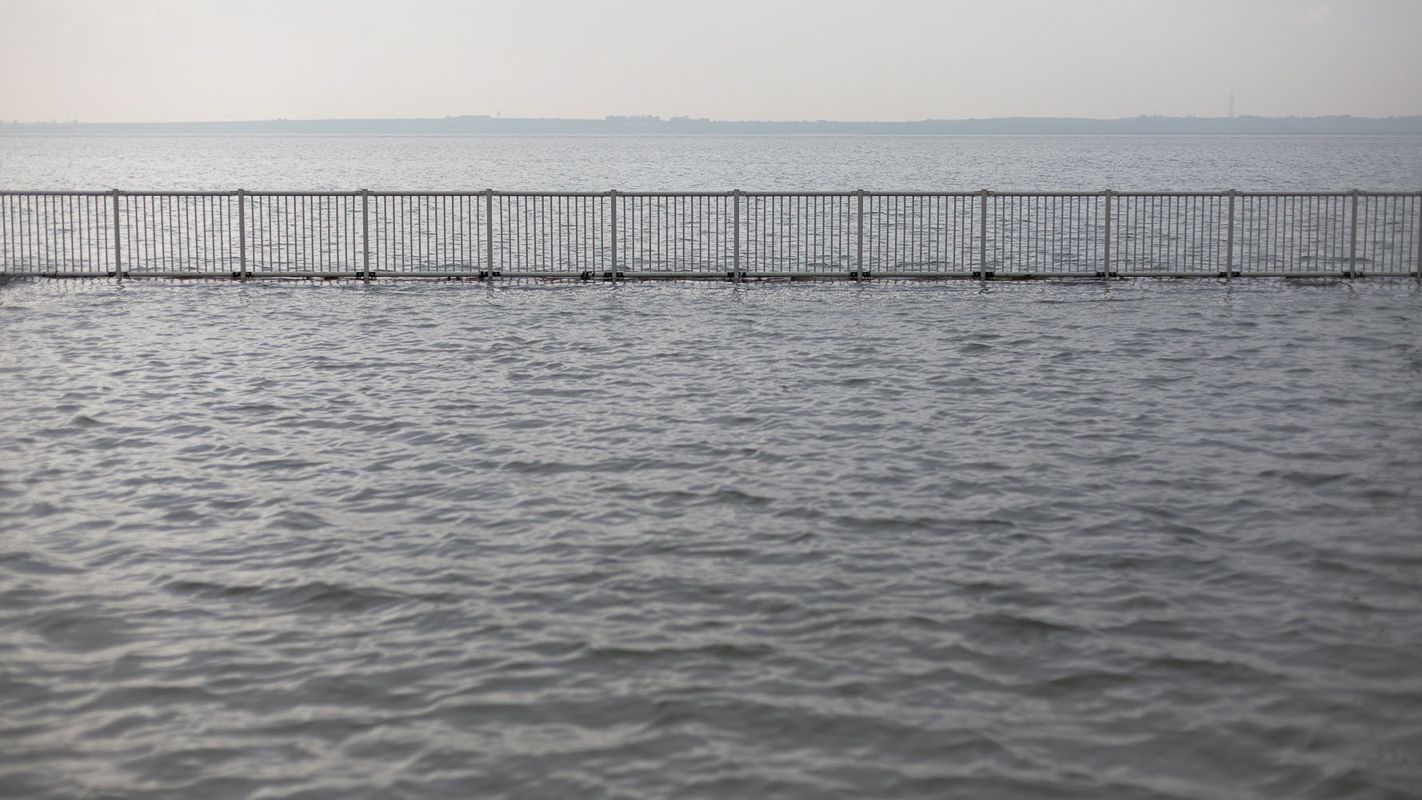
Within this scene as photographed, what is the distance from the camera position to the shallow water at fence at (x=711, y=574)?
596 centimetres

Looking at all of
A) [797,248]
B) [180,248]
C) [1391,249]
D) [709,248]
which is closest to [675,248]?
[709,248]

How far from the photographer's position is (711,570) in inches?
334

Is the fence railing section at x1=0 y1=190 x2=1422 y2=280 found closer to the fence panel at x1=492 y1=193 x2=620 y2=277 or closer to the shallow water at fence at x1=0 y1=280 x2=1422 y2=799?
the fence panel at x1=492 y1=193 x2=620 y2=277

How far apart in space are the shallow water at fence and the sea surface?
3 centimetres

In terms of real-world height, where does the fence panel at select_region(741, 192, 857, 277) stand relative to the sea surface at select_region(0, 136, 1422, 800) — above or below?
above

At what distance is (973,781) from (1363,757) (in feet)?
5.33

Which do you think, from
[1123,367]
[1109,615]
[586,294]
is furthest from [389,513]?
[586,294]

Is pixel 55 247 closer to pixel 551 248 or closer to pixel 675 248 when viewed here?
pixel 551 248

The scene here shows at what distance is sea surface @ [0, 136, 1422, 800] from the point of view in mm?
5957

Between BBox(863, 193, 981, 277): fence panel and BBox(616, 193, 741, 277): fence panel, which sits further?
BBox(863, 193, 981, 277): fence panel

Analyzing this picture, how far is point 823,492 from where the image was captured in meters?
10.3

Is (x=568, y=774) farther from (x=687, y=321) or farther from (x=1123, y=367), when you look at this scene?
(x=687, y=321)

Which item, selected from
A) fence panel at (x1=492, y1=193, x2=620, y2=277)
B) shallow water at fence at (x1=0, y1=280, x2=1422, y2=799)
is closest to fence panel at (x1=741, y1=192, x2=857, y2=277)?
fence panel at (x1=492, y1=193, x2=620, y2=277)

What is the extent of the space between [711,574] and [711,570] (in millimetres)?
87
